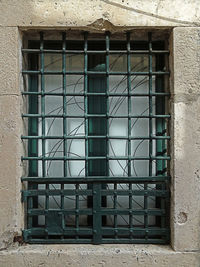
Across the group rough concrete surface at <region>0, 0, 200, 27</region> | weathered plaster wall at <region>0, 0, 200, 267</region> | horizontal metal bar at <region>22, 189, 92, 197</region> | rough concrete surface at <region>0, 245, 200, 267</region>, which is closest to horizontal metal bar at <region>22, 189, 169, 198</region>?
horizontal metal bar at <region>22, 189, 92, 197</region>

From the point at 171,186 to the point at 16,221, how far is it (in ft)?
4.07

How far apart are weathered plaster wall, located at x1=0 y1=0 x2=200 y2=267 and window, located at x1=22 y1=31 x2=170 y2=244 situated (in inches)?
4.8

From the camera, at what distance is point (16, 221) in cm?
237

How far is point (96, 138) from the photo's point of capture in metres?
2.43

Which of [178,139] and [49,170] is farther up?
[178,139]

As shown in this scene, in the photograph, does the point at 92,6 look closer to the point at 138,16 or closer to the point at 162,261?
the point at 138,16

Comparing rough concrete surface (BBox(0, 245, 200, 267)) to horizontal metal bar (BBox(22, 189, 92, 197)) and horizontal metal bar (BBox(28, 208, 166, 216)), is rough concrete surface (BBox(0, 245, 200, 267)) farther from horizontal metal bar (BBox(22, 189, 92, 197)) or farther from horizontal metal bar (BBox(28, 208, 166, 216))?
horizontal metal bar (BBox(22, 189, 92, 197))

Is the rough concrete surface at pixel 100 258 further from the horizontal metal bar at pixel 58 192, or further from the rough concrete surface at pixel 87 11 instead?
the rough concrete surface at pixel 87 11

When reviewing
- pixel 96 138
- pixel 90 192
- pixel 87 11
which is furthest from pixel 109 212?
pixel 87 11

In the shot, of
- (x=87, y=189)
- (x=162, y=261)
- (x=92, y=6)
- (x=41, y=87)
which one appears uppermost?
(x=92, y=6)

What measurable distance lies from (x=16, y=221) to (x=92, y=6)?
69.1 inches

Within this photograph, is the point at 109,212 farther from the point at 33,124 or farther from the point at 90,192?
the point at 33,124

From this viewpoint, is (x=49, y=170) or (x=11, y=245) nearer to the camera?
(x=11, y=245)

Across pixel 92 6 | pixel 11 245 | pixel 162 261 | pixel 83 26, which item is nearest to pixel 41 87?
pixel 83 26
